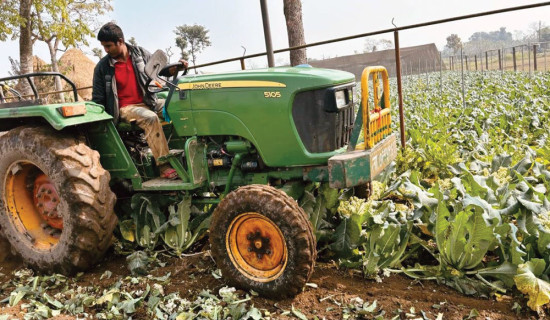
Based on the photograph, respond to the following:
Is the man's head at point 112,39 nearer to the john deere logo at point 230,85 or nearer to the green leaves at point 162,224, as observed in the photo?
the john deere logo at point 230,85

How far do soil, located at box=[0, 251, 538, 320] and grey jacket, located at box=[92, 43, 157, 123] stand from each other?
4.61 feet

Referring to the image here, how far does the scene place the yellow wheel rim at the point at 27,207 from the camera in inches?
→ 146

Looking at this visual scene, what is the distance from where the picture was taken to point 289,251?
2750 mm

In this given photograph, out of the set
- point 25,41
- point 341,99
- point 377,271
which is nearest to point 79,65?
point 25,41

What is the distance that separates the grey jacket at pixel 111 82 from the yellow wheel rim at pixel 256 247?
1597 millimetres

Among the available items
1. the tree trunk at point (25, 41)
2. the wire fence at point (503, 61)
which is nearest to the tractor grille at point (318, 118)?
the wire fence at point (503, 61)

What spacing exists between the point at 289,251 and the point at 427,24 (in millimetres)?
3141

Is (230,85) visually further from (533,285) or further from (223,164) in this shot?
(533,285)

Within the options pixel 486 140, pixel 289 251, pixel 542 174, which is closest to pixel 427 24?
pixel 486 140

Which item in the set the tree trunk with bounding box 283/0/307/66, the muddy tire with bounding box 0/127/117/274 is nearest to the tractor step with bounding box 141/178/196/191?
the muddy tire with bounding box 0/127/117/274

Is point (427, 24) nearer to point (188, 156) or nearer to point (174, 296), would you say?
point (188, 156)

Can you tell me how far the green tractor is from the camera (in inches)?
114

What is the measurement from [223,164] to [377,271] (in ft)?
4.60

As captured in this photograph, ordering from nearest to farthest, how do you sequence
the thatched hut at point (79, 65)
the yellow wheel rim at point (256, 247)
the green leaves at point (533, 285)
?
the green leaves at point (533, 285)
the yellow wheel rim at point (256, 247)
the thatched hut at point (79, 65)
